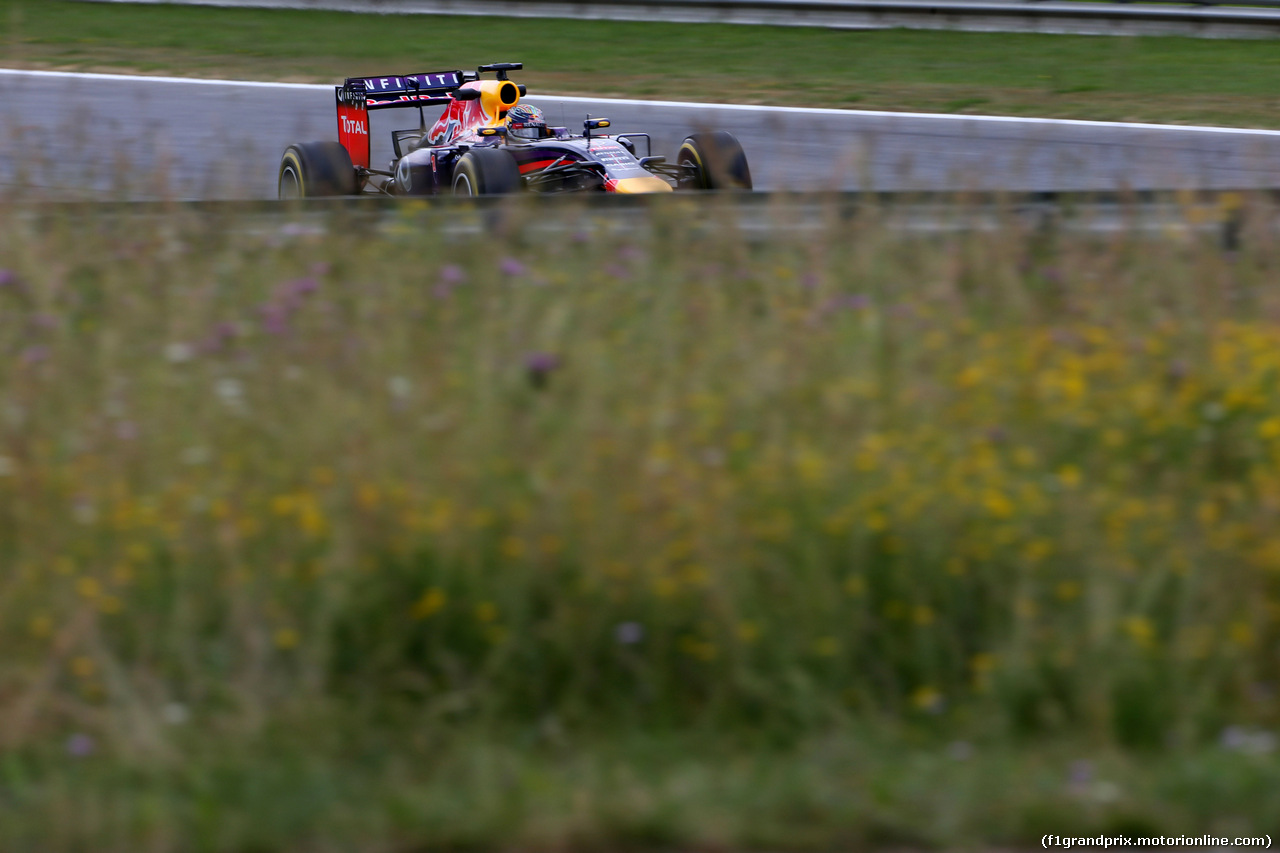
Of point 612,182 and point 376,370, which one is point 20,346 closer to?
point 376,370

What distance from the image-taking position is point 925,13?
2058 cm

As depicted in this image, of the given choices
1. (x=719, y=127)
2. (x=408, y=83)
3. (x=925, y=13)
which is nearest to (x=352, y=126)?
(x=408, y=83)

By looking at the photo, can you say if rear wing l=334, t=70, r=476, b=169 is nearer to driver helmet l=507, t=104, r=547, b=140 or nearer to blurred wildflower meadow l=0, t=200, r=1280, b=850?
driver helmet l=507, t=104, r=547, b=140

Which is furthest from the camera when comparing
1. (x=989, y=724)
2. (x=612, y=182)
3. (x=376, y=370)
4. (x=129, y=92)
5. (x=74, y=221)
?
(x=129, y=92)

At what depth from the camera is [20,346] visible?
489 centimetres

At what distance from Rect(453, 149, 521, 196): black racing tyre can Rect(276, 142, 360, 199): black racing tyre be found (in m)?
1.11

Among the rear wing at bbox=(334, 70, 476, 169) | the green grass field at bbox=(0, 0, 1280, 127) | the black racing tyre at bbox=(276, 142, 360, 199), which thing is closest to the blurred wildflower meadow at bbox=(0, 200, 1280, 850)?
the black racing tyre at bbox=(276, 142, 360, 199)

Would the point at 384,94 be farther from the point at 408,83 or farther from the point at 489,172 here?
the point at 489,172

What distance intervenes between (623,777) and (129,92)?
16414 millimetres

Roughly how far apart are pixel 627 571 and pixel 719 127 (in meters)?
12.2

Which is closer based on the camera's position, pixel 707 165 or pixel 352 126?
pixel 707 165

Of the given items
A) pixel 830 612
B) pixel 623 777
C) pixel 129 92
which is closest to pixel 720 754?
pixel 623 777

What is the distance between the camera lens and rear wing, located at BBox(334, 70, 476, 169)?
11.3 m

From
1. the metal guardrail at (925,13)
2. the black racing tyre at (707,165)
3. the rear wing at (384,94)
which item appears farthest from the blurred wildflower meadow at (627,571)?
the metal guardrail at (925,13)
